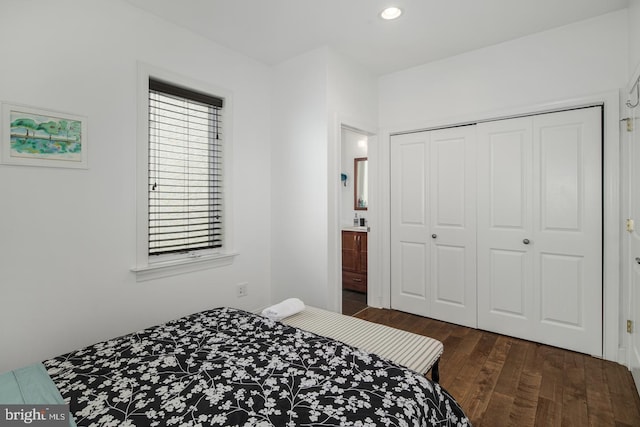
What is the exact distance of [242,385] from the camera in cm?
130

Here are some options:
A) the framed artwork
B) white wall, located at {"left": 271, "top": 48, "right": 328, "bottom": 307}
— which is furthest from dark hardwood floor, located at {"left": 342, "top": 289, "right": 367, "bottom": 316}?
the framed artwork

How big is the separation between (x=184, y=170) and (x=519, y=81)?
10.1 feet

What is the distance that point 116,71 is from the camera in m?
2.30

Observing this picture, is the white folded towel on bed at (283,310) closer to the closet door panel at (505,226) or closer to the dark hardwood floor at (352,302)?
the dark hardwood floor at (352,302)

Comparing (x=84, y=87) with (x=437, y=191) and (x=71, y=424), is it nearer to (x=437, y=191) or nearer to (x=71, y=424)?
(x=71, y=424)

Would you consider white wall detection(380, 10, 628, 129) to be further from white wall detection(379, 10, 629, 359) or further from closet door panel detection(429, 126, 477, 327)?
closet door panel detection(429, 126, 477, 327)

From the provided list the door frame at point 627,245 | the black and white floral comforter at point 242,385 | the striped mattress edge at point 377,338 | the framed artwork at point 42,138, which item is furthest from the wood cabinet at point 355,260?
the framed artwork at point 42,138

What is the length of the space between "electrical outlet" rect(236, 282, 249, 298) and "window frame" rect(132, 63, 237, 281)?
10.7 inches

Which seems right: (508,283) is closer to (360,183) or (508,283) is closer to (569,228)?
(569,228)

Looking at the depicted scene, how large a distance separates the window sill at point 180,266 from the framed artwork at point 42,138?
86 cm

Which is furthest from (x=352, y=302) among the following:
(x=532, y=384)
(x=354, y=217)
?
(x=532, y=384)

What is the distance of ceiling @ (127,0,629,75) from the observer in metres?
2.39

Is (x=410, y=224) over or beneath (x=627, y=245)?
over

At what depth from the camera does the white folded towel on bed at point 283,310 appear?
2.17 m
